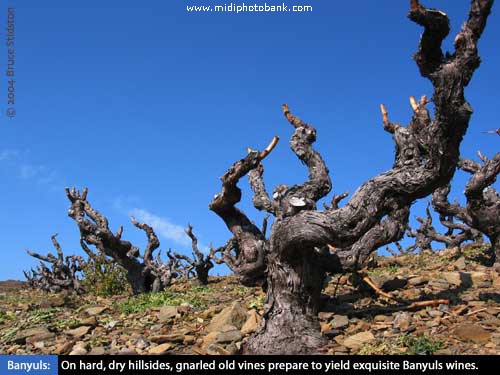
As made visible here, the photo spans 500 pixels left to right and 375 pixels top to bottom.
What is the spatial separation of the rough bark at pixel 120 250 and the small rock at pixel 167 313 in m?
7.52

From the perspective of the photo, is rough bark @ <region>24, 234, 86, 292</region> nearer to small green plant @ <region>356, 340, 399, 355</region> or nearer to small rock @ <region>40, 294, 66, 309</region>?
small rock @ <region>40, 294, 66, 309</region>

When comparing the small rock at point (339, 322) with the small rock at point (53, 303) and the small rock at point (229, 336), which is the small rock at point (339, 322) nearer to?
the small rock at point (229, 336)

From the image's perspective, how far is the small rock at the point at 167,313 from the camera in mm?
13688

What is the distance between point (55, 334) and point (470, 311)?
1055 centimetres

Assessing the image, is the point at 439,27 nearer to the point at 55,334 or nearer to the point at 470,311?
the point at 470,311

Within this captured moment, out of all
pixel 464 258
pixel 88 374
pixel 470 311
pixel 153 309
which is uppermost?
pixel 464 258

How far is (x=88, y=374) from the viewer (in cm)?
1026

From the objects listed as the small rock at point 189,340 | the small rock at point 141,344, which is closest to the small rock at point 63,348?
the small rock at point 141,344

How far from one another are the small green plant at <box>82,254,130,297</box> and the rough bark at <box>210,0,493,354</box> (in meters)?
13.2

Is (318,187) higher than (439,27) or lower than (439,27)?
lower

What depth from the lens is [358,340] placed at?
10.3m

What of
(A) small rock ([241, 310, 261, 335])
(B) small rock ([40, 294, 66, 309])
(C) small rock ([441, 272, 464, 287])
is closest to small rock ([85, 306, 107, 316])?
(B) small rock ([40, 294, 66, 309])

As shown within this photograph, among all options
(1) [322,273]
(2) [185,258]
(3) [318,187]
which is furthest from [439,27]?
(2) [185,258]

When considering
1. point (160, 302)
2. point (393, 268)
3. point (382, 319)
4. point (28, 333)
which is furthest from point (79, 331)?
point (393, 268)
